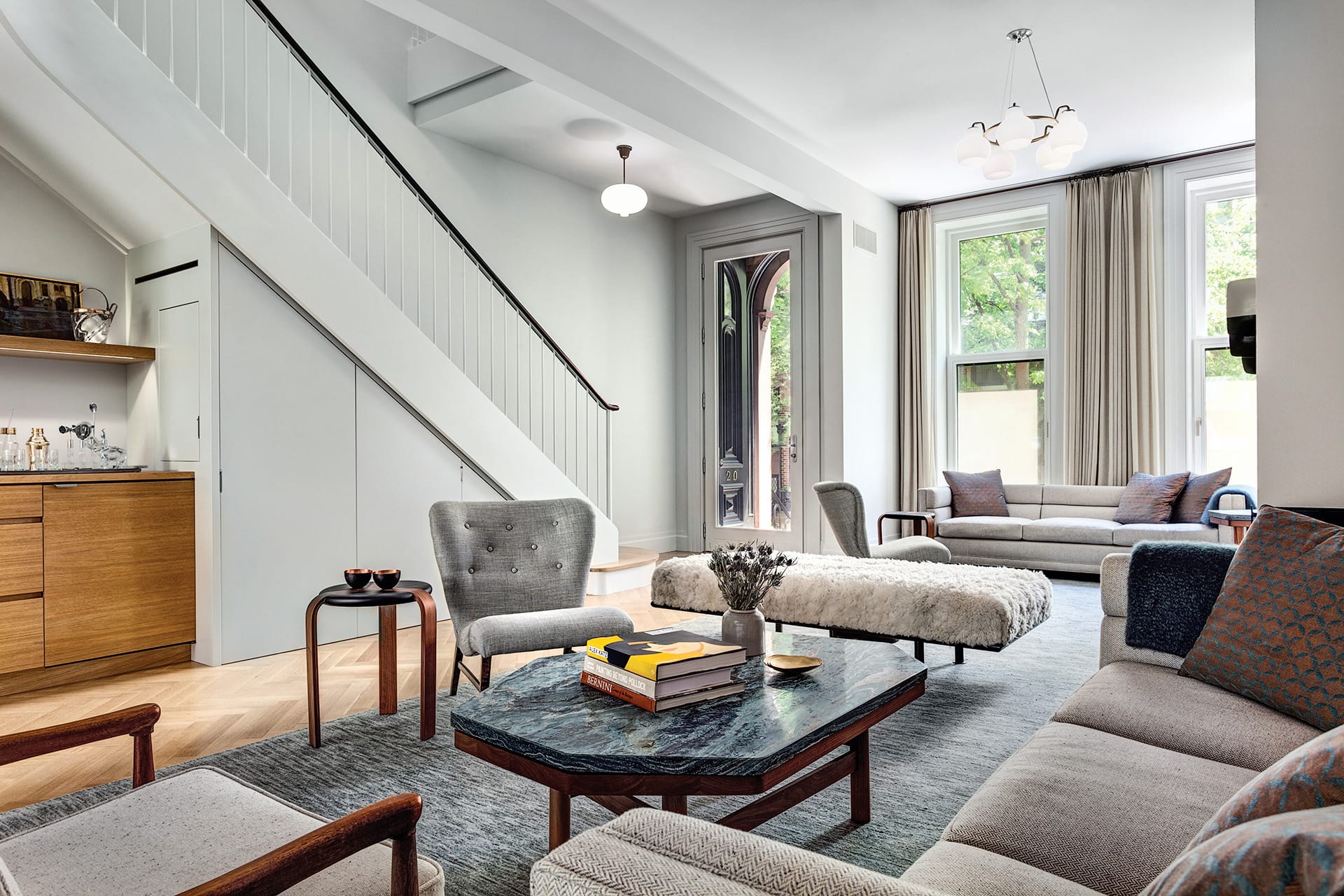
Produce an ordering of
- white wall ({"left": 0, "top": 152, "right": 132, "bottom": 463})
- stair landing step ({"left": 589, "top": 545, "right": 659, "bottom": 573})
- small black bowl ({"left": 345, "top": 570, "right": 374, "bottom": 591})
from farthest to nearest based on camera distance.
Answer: stair landing step ({"left": 589, "top": 545, "right": 659, "bottom": 573})
white wall ({"left": 0, "top": 152, "right": 132, "bottom": 463})
small black bowl ({"left": 345, "top": 570, "right": 374, "bottom": 591})

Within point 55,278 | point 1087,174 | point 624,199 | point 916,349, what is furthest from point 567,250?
point 1087,174

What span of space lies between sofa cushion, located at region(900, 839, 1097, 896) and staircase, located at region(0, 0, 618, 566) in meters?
3.85

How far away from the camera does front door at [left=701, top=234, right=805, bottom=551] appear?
7230mm

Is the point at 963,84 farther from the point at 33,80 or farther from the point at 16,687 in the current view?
the point at 16,687

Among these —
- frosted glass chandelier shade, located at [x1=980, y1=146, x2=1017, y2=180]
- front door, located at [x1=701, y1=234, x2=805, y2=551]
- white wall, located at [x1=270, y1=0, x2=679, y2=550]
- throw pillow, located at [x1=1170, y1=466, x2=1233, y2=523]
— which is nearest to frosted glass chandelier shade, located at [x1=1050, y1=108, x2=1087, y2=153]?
frosted glass chandelier shade, located at [x1=980, y1=146, x2=1017, y2=180]

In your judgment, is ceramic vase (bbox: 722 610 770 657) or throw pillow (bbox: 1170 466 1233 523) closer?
ceramic vase (bbox: 722 610 770 657)

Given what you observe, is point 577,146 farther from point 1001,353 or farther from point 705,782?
point 705,782

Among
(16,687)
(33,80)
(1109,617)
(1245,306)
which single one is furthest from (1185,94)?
(16,687)

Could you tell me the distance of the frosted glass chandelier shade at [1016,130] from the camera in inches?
168

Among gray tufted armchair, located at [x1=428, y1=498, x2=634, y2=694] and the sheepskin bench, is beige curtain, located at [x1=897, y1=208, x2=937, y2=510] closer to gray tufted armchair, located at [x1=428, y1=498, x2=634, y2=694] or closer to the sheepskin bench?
the sheepskin bench

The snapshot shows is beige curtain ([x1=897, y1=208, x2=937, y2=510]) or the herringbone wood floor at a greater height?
beige curtain ([x1=897, y1=208, x2=937, y2=510])

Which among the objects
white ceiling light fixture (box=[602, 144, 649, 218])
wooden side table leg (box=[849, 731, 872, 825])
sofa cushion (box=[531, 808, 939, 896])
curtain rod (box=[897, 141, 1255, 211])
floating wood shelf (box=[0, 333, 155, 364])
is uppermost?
curtain rod (box=[897, 141, 1255, 211])

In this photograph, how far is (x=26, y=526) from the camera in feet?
11.3

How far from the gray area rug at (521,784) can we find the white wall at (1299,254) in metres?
1.17
